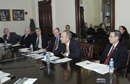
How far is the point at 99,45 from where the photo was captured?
5211mm

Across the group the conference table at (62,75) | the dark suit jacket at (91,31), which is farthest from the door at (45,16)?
the conference table at (62,75)

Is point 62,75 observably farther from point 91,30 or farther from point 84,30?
point 84,30

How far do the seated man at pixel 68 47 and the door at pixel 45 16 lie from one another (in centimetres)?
491

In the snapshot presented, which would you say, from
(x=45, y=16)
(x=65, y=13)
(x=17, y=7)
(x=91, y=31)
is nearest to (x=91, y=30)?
(x=91, y=31)

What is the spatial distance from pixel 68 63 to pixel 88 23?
3.87m

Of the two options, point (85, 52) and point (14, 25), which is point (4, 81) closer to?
point (85, 52)

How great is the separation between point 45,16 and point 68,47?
18.3 ft

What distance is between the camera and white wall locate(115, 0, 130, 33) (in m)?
4.91

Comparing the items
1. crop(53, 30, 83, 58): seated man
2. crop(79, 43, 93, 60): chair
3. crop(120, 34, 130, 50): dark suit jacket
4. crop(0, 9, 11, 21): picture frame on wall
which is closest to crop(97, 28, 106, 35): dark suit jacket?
crop(120, 34, 130, 50): dark suit jacket

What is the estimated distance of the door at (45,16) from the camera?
27.3 feet

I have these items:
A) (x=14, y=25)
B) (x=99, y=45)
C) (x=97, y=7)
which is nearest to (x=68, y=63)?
(x=99, y=45)

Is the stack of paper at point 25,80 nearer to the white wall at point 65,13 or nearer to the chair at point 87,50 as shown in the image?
the chair at point 87,50

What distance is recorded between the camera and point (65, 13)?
7191mm

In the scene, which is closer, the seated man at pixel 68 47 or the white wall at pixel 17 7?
the seated man at pixel 68 47
